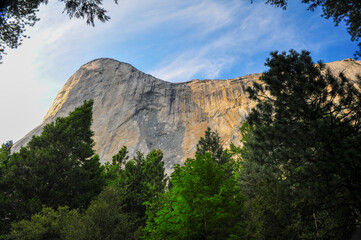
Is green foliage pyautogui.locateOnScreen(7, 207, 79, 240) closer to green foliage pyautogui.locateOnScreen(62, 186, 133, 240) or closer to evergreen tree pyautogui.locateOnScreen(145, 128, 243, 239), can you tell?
green foliage pyautogui.locateOnScreen(62, 186, 133, 240)

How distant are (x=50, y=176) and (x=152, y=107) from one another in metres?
51.4

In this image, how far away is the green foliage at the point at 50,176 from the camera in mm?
15250

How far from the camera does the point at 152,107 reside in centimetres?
6762

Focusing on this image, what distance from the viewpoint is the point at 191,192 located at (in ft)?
34.9

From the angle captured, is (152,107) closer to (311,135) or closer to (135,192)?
(135,192)

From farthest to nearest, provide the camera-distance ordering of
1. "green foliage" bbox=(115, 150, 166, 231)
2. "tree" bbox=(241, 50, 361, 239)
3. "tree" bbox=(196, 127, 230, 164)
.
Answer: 1. "tree" bbox=(196, 127, 230, 164)
2. "green foliage" bbox=(115, 150, 166, 231)
3. "tree" bbox=(241, 50, 361, 239)

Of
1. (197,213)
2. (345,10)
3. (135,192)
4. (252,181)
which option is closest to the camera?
(345,10)

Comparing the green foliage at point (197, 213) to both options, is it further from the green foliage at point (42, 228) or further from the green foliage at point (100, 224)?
the green foliage at point (42, 228)

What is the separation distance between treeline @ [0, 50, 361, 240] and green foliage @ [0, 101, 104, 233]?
8cm

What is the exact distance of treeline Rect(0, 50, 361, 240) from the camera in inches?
255

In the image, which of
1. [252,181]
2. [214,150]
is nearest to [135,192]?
[252,181]

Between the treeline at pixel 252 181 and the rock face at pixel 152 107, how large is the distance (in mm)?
36480

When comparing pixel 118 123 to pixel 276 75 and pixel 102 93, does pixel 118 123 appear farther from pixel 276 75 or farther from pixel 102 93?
pixel 276 75

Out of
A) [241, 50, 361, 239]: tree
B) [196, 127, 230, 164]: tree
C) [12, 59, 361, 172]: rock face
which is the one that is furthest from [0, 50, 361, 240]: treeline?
[12, 59, 361, 172]: rock face
